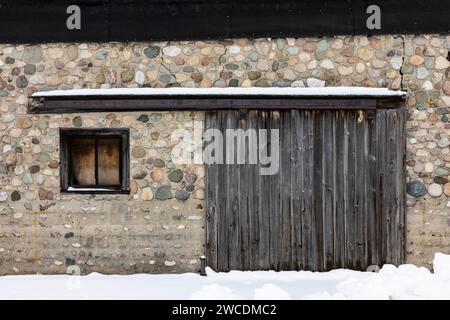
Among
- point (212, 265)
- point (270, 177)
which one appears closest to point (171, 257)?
point (212, 265)

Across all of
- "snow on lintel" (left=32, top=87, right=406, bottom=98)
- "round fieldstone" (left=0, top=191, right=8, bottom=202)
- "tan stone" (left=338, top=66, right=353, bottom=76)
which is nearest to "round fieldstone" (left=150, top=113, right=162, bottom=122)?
"snow on lintel" (left=32, top=87, right=406, bottom=98)

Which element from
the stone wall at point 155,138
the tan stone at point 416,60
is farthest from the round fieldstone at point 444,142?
the tan stone at point 416,60

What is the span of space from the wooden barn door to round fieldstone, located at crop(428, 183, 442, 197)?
1.11ft

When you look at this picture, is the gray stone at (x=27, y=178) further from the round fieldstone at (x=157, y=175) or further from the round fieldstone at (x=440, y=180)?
the round fieldstone at (x=440, y=180)

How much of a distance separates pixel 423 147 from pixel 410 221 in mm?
903

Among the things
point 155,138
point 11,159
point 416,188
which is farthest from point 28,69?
point 416,188

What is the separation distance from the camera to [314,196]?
5465 millimetres

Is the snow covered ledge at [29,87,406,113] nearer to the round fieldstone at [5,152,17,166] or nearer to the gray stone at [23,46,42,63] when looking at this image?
the gray stone at [23,46,42,63]

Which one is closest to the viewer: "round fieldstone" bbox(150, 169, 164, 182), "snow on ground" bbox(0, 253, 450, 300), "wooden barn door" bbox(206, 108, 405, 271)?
"snow on ground" bbox(0, 253, 450, 300)

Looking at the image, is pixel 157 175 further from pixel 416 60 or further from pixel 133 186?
pixel 416 60

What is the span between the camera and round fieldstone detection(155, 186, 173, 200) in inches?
217

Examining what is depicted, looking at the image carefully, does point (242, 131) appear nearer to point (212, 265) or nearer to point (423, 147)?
point (212, 265)

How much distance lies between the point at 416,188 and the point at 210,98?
106 inches

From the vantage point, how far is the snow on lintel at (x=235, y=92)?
5309 mm
